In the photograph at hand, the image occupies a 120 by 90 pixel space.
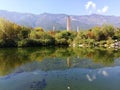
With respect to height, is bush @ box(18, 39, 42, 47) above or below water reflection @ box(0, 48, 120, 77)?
above

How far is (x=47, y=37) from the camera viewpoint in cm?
5709

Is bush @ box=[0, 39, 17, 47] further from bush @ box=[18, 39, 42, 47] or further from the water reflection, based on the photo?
the water reflection

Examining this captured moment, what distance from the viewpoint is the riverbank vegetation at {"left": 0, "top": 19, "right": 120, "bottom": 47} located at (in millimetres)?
51528

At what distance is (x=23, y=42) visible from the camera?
5100 centimetres

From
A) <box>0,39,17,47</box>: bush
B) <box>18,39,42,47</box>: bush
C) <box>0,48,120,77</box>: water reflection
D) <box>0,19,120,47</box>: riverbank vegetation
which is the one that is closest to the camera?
<box>0,48,120,77</box>: water reflection

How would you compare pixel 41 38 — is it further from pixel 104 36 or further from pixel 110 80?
pixel 110 80

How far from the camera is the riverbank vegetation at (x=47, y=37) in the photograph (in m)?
51.5

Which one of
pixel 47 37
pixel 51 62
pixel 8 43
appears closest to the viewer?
pixel 51 62

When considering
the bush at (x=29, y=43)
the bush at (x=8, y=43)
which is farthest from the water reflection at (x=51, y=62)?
the bush at (x=29, y=43)

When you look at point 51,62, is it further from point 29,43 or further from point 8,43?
point 29,43

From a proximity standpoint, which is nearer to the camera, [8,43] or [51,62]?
[51,62]

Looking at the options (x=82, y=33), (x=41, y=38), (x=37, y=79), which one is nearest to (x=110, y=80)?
(x=37, y=79)

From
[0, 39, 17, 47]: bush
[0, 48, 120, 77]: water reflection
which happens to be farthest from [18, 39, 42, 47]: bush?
[0, 48, 120, 77]: water reflection

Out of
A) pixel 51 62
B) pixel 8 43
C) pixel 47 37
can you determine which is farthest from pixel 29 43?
pixel 51 62
